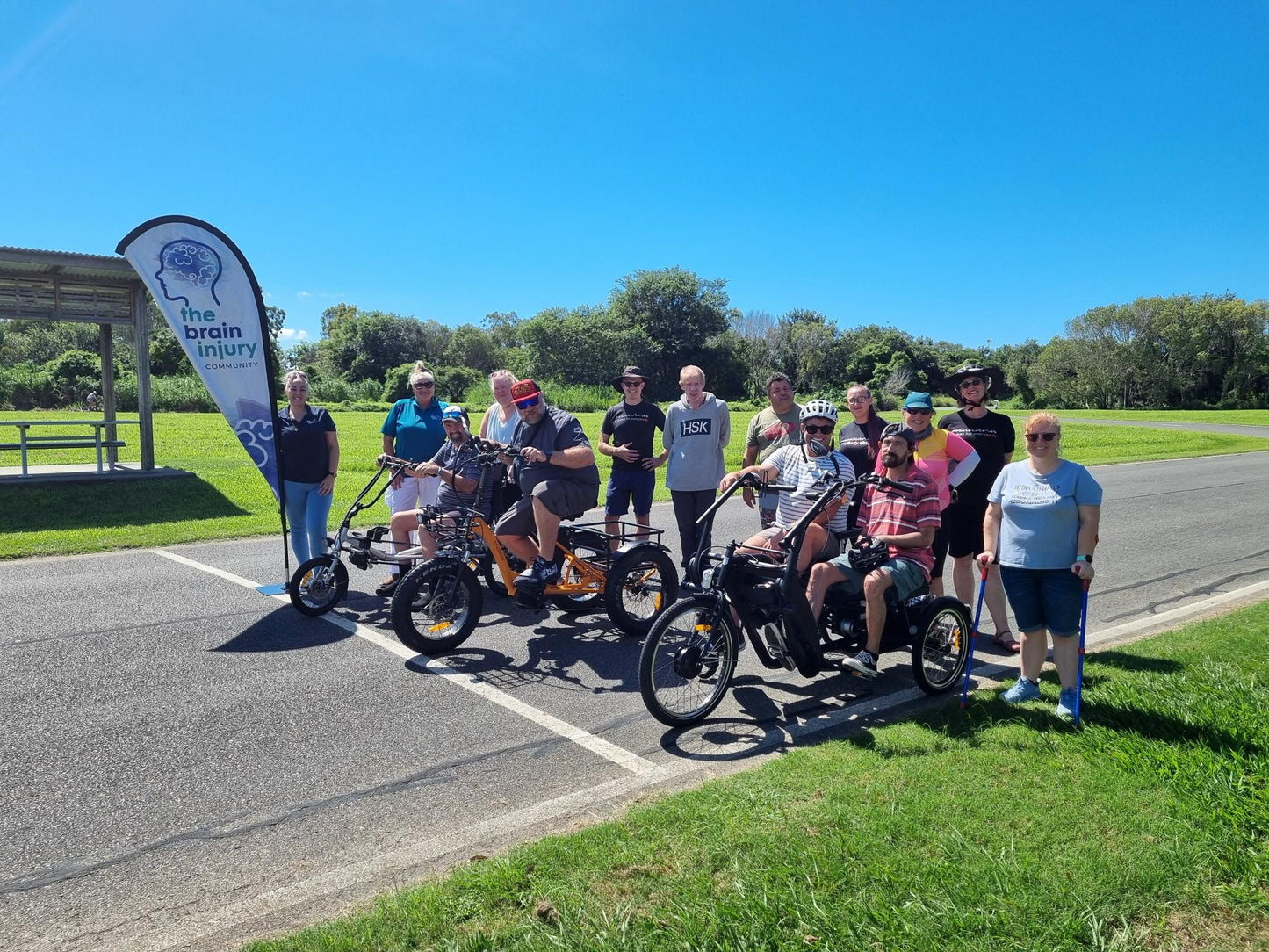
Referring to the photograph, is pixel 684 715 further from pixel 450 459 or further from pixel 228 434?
pixel 228 434

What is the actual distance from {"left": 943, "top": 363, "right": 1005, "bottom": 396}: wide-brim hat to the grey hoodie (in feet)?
6.32

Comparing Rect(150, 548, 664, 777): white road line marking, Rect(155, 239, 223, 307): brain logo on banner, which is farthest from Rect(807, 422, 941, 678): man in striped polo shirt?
Rect(155, 239, 223, 307): brain logo on banner

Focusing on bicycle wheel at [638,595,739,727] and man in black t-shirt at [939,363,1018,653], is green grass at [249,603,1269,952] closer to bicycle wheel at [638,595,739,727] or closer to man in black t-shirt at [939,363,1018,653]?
bicycle wheel at [638,595,739,727]

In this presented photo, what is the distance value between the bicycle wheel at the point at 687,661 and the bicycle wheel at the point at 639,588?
163 cm

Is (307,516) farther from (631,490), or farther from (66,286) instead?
(66,286)

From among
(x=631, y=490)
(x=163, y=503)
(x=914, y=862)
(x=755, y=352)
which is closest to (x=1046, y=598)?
(x=914, y=862)

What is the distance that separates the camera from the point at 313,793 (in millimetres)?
4191

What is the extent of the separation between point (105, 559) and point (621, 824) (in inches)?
323

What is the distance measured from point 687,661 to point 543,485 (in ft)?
7.47

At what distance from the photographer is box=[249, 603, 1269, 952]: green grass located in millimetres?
2918

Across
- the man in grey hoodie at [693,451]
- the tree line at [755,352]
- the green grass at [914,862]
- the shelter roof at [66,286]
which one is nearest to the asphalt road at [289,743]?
the green grass at [914,862]

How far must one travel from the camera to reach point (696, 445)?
25.8 ft

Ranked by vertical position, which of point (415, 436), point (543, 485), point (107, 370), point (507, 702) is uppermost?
point (107, 370)

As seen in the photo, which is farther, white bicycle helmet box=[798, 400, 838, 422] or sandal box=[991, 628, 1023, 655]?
sandal box=[991, 628, 1023, 655]
